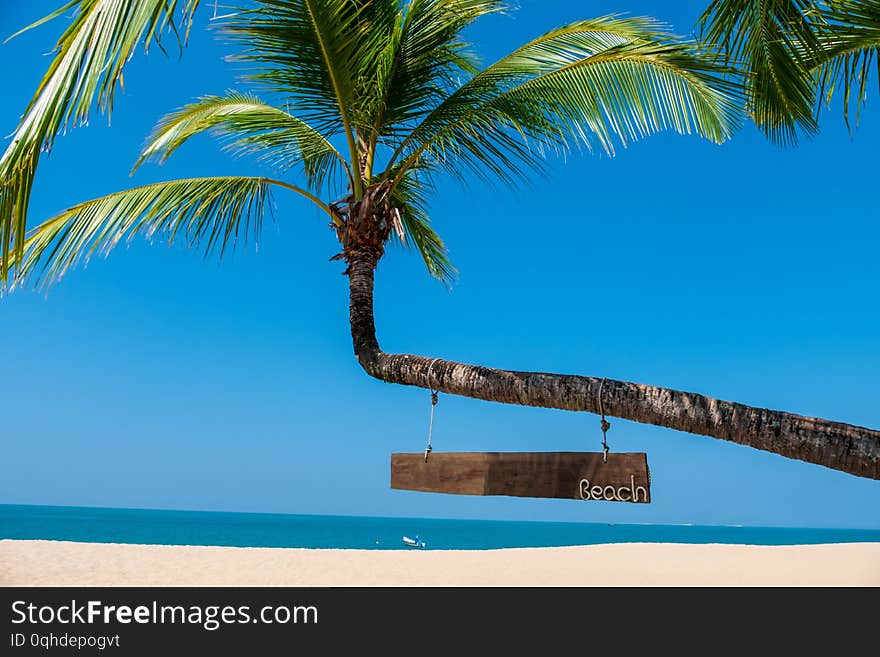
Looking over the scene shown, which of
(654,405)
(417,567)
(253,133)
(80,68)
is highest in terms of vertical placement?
(253,133)

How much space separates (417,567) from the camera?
13.1 meters

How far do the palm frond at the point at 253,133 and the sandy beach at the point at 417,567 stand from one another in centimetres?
755

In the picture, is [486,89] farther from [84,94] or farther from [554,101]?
[84,94]

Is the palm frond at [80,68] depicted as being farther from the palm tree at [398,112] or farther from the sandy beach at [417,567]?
the sandy beach at [417,567]

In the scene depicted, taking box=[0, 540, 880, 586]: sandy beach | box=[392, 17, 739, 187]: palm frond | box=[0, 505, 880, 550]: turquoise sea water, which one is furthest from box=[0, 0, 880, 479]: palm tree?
box=[0, 505, 880, 550]: turquoise sea water

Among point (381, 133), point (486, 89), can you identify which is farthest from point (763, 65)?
point (381, 133)

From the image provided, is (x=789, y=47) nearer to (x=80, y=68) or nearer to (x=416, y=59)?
(x=416, y=59)

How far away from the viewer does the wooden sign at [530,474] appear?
2891 millimetres

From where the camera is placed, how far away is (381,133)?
4.72 meters

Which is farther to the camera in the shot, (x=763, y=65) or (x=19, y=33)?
(x=763, y=65)

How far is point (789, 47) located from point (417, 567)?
11.6 meters

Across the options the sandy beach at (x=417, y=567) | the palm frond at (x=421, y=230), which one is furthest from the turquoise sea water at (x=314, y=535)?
the palm frond at (x=421, y=230)

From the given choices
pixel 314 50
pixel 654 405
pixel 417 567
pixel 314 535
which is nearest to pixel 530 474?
pixel 654 405
